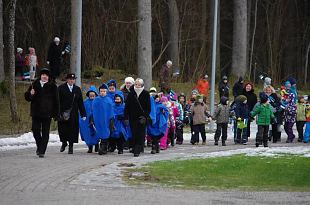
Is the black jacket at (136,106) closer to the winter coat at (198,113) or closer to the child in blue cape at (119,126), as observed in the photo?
the child in blue cape at (119,126)

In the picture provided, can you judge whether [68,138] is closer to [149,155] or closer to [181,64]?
[149,155]

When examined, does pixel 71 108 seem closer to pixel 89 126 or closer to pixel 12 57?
pixel 89 126

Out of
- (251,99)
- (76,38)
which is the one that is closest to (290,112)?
(251,99)

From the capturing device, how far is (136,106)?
18531mm

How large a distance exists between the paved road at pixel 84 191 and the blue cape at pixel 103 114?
2486mm

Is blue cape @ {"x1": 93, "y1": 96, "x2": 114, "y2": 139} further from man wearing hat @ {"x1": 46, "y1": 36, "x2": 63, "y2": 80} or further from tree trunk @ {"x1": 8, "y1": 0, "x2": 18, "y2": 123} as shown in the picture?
man wearing hat @ {"x1": 46, "y1": 36, "x2": 63, "y2": 80}

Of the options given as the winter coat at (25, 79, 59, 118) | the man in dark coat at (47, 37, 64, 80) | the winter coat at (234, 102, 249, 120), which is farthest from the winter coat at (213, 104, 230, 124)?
the man in dark coat at (47, 37, 64, 80)

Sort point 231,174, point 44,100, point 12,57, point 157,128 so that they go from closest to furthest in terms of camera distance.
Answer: point 231,174, point 44,100, point 157,128, point 12,57

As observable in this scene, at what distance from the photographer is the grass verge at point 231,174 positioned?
13984 mm

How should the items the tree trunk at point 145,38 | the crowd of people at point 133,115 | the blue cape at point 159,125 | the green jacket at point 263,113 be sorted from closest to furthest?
1. the crowd of people at point 133,115
2. the blue cape at point 159,125
3. the green jacket at point 263,113
4. the tree trunk at point 145,38

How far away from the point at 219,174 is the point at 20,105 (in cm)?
1668

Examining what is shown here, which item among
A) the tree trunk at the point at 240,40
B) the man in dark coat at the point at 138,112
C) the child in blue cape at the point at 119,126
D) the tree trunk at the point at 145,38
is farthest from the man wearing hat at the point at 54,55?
the man in dark coat at the point at 138,112

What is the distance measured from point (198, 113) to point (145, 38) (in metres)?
7.43

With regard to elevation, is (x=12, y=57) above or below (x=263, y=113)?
above
